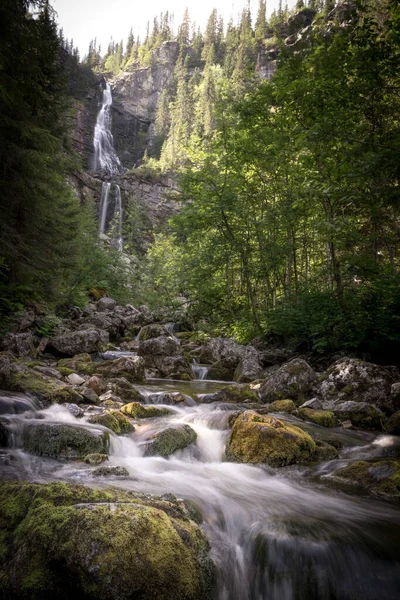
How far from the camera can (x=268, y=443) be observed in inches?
222

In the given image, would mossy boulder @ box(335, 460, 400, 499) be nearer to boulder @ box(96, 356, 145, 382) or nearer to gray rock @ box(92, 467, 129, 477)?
gray rock @ box(92, 467, 129, 477)

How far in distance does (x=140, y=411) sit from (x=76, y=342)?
6.92m

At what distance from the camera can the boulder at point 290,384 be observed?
29.5 feet

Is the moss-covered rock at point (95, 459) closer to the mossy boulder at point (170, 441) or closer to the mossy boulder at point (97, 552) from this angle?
the mossy boulder at point (170, 441)

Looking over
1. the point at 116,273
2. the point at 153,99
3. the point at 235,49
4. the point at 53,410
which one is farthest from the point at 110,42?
the point at 53,410

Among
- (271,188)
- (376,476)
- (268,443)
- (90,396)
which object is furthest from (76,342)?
(376,476)

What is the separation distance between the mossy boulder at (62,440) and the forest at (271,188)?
536 cm

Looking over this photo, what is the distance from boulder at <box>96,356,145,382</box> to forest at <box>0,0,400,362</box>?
4.31 meters

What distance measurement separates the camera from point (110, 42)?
406 ft

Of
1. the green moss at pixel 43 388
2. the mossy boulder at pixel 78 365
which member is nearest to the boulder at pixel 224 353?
the mossy boulder at pixel 78 365

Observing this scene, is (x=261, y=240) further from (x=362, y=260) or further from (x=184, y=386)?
(x=184, y=386)

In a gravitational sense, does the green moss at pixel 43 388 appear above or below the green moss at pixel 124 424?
above

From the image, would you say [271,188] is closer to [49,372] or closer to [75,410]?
[49,372]

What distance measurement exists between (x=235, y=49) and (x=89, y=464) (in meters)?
97.2
